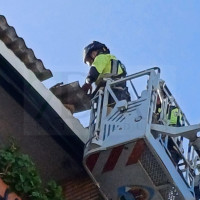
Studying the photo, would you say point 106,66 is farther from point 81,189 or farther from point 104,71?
point 81,189

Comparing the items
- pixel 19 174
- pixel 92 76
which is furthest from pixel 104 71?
pixel 19 174

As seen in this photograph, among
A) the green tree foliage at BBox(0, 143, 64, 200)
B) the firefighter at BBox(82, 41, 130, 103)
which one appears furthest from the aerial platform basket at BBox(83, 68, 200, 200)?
the green tree foliage at BBox(0, 143, 64, 200)

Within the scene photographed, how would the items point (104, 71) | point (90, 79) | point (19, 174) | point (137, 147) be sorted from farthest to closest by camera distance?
point (104, 71) < point (90, 79) < point (137, 147) < point (19, 174)

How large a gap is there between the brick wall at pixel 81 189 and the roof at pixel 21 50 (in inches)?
49.5

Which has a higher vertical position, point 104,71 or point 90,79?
point 104,71

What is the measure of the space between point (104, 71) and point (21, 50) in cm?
123

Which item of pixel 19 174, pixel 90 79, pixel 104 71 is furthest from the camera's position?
pixel 104 71

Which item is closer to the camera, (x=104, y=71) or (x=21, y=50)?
(x=21, y=50)

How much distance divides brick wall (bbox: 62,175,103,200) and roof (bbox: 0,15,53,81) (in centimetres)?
126

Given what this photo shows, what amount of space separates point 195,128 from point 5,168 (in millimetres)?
2192

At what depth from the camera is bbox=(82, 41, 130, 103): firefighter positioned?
9087 millimetres

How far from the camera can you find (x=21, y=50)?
28.0ft

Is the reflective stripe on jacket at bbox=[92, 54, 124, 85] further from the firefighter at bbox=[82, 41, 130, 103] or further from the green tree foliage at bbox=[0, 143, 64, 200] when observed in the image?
the green tree foliage at bbox=[0, 143, 64, 200]

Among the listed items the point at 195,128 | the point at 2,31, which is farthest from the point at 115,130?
the point at 2,31
